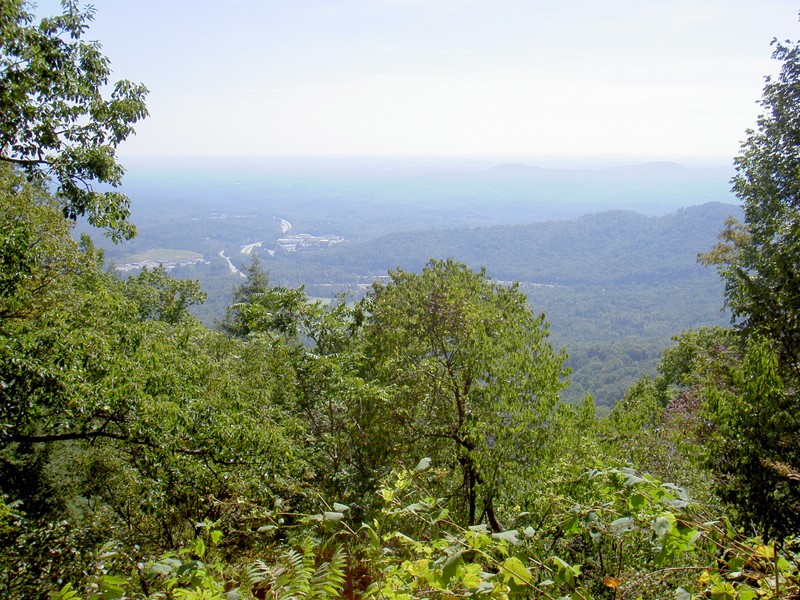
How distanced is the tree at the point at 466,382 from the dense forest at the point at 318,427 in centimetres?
4

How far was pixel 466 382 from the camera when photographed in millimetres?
8797

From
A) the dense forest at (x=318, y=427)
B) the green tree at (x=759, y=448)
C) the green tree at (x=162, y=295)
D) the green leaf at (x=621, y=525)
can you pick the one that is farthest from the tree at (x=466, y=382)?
the green tree at (x=162, y=295)

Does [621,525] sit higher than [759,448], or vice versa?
[621,525]

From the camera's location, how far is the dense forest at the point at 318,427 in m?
3.04

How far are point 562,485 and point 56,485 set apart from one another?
11.4 meters

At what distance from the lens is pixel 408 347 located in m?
9.22

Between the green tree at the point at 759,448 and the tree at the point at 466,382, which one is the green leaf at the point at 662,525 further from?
the tree at the point at 466,382

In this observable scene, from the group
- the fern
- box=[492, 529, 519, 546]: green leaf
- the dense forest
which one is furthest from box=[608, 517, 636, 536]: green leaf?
the fern

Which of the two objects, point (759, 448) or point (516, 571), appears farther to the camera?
point (759, 448)

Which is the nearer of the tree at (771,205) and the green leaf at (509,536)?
the green leaf at (509,536)

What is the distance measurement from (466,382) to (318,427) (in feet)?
9.29

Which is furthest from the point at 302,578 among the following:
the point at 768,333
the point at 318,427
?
the point at 768,333

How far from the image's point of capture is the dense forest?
9.96 feet

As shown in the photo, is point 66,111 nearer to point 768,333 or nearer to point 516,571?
point 516,571
